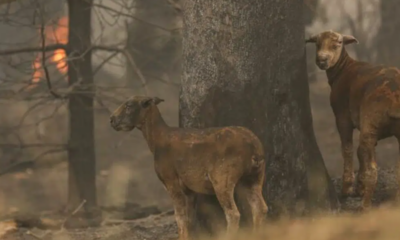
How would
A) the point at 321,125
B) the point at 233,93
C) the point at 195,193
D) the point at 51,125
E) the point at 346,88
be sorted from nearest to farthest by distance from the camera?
the point at 195,193
the point at 233,93
the point at 346,88
the point at 51,125
the point at 321,125

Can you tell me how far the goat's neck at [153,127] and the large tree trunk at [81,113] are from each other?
523 centimetres

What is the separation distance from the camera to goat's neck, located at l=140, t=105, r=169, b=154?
698cm

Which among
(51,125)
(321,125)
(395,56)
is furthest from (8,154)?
(395,56)

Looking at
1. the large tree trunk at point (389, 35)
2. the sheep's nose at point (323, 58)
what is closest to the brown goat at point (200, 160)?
the sheep's nose at point (323, 58)

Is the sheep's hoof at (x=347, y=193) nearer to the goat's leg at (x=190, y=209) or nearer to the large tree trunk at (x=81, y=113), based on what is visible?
the goat's leg at (x=190, y=209)

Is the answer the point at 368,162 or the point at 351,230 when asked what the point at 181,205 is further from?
the point at 351,230

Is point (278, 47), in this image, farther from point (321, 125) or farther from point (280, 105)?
point (321, 125)

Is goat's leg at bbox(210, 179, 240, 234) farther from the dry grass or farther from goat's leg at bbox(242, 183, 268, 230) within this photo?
the dry grass

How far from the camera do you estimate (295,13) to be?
7.82 m

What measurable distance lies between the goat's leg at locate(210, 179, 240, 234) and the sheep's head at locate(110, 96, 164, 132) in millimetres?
897

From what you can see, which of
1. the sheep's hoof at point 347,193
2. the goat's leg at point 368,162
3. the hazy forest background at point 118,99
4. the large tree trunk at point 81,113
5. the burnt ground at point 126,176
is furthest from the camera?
the burnt ground at point 126,176

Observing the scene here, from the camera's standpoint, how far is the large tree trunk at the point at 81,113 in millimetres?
12859

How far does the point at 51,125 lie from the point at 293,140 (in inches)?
507

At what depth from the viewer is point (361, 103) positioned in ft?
25.3
